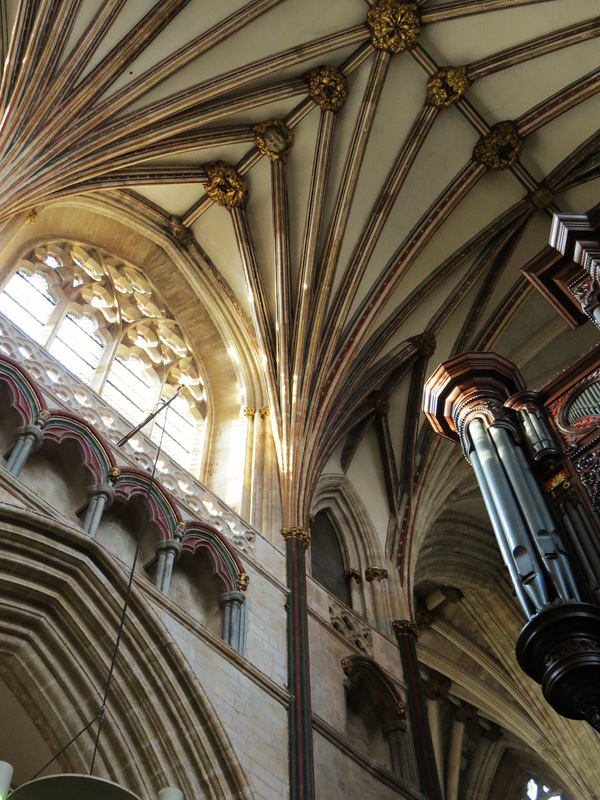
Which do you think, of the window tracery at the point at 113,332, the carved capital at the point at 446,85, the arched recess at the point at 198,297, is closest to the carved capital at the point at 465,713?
the arched recess at the point at 198,297

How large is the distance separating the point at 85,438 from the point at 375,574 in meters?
5.12

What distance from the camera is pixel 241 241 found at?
13898mm

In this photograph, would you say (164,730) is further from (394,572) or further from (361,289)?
(361,289)

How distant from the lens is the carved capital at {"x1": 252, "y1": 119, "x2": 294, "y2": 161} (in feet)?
43.7

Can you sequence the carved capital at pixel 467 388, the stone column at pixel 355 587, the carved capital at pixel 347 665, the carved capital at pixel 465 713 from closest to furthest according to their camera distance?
the carved capital at pixel 467 388, the carved capital at pixel 347 665, the stone column at pixel 355 587, the carved capital at pixel 465 713

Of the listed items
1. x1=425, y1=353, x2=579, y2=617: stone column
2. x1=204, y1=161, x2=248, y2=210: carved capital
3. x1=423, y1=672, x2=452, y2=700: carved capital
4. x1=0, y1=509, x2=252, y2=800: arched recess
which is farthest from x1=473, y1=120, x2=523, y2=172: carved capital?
x1=423, y1=672, x2=452, y2=700: carved capital

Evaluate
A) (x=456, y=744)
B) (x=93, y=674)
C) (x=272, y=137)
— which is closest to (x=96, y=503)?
(x=93, y=674)

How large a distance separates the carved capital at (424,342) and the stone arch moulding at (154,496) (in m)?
6.51

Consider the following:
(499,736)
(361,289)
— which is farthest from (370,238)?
(499,736)

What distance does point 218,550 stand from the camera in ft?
31.8

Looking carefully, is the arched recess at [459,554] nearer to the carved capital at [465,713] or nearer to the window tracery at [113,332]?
the carved capital at [465,713]

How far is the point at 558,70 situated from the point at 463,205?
2.27 m

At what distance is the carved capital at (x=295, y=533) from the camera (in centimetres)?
1112

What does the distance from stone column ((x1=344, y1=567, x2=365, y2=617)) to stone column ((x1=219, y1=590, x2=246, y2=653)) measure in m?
2.91
